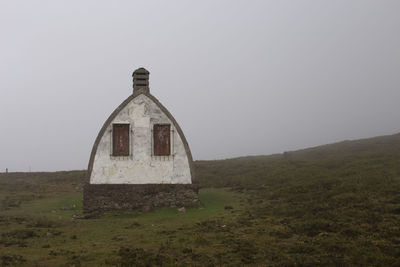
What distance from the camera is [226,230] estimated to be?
13172mm

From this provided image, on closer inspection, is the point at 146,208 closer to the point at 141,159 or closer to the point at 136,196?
the point at 136,196

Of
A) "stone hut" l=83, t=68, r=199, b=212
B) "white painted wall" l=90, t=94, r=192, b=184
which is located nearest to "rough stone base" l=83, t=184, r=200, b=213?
"stone hut" l=83, t=68, r=199, b=212

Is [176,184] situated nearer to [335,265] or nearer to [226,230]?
[226,230]

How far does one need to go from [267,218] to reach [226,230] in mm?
2804

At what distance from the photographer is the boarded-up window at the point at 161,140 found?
63.9ft

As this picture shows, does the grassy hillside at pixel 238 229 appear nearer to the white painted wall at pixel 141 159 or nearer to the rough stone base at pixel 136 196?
the rough stone base at pixel 136 196

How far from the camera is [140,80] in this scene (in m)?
20.0

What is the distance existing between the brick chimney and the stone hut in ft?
0.20

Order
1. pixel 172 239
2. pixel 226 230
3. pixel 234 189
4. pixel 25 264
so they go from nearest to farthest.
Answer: pixel 25 264, pixel 172 239, pixel 226 230, pixel 234 189

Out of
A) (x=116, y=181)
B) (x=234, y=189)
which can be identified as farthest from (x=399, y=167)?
(x=116, y=181)

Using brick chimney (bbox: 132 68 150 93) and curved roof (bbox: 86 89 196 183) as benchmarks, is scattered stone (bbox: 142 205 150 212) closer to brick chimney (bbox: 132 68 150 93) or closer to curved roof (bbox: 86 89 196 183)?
curved roof (bbox: 86 89 196 183)

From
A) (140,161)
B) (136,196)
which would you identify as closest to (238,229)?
(136,196)

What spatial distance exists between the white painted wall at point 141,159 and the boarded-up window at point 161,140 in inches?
9.6

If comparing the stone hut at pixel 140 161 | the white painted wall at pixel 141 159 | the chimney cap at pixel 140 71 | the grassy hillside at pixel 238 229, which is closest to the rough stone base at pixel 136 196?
the stone hut at pixel 140 161
